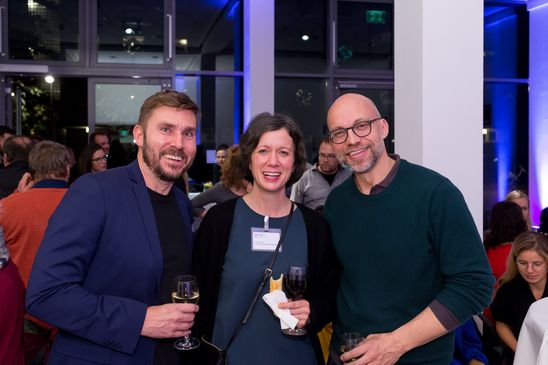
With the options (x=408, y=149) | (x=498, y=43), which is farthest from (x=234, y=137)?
(x=408, y=149)

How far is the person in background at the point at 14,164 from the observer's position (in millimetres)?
4180

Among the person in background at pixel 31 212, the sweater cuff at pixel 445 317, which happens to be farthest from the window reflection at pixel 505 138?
the sweater cuff at pixel 445 317

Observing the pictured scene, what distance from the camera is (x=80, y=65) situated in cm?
761

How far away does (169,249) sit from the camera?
1.84 metres

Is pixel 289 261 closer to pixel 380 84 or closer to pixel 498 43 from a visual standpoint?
pixel 380 84

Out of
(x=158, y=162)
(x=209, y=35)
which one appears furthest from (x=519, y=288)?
(x=209, y=35)

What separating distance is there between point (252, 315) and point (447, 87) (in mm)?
1634

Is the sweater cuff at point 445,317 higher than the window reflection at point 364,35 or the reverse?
the reverse

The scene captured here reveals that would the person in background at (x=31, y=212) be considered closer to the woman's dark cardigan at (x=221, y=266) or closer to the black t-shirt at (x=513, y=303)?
the woman's dark cardigan at (x=221, y=266)

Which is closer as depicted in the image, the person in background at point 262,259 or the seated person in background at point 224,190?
the person in background at point 262,259

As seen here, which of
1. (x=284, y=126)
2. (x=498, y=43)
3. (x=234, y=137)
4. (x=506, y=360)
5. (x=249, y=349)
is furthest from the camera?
(x=498, y=43)

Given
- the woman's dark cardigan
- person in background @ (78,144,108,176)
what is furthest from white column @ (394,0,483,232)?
person in background @ (78,144,108,176)

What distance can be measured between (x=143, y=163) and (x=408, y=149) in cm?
155

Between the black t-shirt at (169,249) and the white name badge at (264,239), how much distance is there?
0.24 metres
